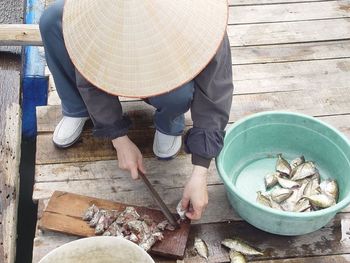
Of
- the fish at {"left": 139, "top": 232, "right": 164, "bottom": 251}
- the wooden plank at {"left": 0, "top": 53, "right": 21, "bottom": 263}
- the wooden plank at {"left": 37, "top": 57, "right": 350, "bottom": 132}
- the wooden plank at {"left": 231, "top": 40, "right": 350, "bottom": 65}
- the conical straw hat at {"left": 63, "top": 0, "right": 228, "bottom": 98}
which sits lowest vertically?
the wooden plank at {"left": 0, "top": 53, "right": 21, "bottom": 263}

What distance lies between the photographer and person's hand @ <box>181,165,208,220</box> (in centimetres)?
231

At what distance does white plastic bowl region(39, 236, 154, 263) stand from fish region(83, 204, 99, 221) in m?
0.35

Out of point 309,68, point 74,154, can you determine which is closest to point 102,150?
point 74,154

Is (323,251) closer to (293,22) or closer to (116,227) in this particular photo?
(116,227)

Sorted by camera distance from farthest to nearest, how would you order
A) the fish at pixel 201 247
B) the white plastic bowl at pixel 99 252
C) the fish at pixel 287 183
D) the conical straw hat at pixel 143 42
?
the fish at pixel 287 183 < the fish at pixel 201 247 < the white plastic bowl at pixel 99 252 < the conical straw hat at pixel 143 42

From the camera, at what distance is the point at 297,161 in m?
2.80

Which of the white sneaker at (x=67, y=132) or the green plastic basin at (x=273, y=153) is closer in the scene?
the green plastic basin at (x=273, y=153)

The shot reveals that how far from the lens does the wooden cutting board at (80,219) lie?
2.38 m

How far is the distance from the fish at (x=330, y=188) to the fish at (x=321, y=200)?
34 mm

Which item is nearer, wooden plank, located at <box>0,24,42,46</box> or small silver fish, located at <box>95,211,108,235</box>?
small silver fish, located at <box>95,211,108,235</box>

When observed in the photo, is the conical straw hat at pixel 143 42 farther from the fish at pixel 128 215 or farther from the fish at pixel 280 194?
the fish at pixel 280 194

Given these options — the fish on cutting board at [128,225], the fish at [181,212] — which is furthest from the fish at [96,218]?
the fish at [181,212]

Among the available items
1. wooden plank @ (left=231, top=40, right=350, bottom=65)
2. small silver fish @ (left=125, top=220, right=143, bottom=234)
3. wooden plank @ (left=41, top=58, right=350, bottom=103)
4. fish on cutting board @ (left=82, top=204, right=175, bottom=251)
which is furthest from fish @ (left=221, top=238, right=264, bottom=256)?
wooden plank @ (left=231, top=40, right=350, bottom=65)

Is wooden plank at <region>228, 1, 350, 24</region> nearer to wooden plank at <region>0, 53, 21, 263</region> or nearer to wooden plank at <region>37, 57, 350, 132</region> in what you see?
wooden plank at <region>37, 57, 350, 132</region>
